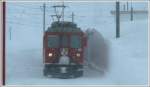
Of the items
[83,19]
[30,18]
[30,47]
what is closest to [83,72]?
[30,47]

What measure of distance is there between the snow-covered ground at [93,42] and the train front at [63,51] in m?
0.40

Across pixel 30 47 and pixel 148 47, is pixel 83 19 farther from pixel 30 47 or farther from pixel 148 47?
pixel 148 47

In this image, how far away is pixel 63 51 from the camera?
2161 centimetres

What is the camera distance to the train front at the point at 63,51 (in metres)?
21.0

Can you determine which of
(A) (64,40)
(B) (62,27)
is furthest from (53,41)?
(B) (62,27)

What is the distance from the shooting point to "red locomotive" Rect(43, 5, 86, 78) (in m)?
21.0

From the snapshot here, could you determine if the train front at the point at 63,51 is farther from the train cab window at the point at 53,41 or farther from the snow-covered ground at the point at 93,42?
the snow-covered ground at the point at 93,42

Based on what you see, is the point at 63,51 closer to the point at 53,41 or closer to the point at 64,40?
the point at 64,40

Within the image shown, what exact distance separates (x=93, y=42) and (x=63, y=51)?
4523 millimetres

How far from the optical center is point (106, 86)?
61.5ft

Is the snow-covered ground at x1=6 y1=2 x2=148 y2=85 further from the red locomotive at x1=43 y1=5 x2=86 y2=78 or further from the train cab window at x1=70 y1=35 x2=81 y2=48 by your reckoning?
the train cab window at x1=70 y1=35 x2=81 y2=48

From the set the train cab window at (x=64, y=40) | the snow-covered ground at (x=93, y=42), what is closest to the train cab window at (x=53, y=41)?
the train cab window at (x=64, y=40)

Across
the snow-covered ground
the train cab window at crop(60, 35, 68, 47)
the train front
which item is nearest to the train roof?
the train front

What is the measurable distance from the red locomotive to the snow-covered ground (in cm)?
40
